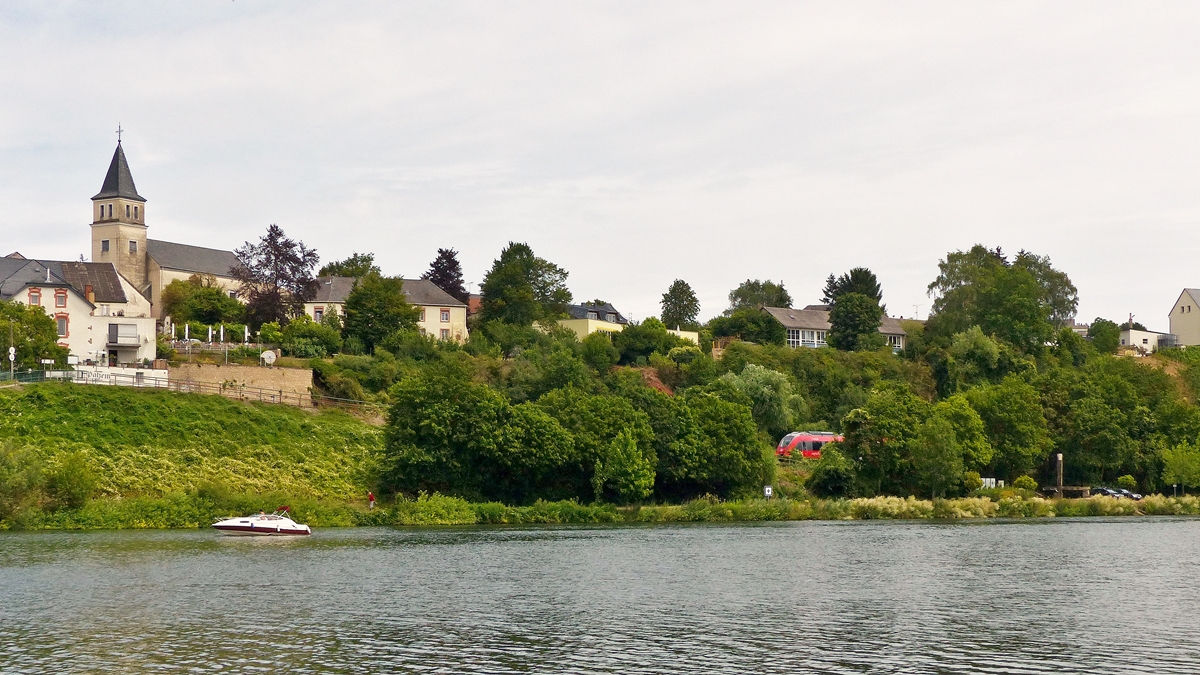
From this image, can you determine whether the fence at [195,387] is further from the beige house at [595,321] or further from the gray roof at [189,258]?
the gray roof at [189,258]

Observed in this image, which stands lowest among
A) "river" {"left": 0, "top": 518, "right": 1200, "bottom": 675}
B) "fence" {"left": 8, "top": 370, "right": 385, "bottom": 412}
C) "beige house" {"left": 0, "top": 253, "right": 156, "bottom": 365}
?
"river" {"left": 0, "top": 518, "right": 1200, "bottom": 675}

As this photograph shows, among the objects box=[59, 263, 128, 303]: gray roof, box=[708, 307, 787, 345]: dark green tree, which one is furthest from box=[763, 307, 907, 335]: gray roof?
box=[59, 263, 128, 303]: gray roof

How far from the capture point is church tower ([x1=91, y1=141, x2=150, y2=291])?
143500 mm

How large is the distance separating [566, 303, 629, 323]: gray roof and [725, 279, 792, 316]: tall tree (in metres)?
22.9

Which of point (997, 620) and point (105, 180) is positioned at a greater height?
point (105, 180)

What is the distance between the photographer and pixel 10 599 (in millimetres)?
40688

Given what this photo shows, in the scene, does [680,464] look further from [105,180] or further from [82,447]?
[105,180]

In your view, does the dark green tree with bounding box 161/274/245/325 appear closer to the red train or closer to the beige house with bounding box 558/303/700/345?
the beige house with bounding box 558/303/700/345

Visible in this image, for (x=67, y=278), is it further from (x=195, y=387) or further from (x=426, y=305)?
(x=426, y=305)

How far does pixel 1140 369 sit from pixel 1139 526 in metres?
43.9

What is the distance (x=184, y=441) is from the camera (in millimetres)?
76938

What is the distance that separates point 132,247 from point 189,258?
725cm

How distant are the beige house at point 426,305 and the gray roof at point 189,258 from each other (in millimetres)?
19793

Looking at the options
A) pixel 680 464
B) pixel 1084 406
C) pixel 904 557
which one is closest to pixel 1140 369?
pixel 1084 406
